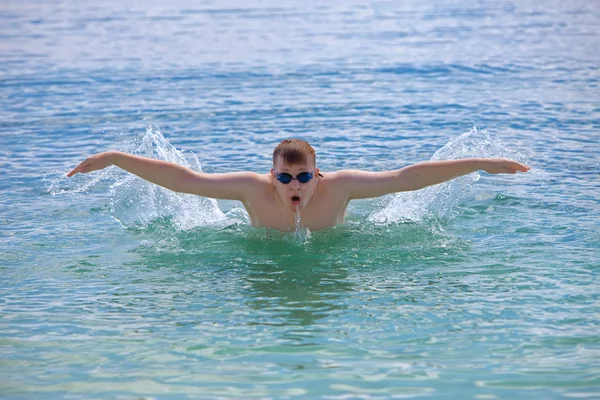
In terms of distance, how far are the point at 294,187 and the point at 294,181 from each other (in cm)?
6

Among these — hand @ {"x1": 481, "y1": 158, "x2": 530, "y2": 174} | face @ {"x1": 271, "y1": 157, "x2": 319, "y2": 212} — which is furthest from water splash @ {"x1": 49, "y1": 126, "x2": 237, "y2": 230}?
hand @ {"x1": 481, "y1": 158, "x2": 530, "y2": 174}

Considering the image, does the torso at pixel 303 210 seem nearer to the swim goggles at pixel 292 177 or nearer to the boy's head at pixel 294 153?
the swim goggles at pixel 292 177

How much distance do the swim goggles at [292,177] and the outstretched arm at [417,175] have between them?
472 mm

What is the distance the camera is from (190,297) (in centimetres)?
674

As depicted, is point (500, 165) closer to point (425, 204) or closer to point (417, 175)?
point (417, 175)

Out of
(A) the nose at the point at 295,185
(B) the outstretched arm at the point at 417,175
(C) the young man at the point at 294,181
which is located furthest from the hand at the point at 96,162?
(B) the outstretched arm at the point at 417,175

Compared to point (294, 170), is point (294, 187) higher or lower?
lower

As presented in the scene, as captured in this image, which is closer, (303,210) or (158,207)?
(303,210)

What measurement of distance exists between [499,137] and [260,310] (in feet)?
21.3

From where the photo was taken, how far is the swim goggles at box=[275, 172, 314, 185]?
745 centimetres

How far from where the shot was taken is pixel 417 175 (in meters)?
7.34

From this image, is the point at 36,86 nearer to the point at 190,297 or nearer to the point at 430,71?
the point at 430,71

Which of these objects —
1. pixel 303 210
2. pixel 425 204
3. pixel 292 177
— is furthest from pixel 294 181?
pixel 425 204

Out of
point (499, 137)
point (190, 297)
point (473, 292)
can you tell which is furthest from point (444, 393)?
point (499, 137)
